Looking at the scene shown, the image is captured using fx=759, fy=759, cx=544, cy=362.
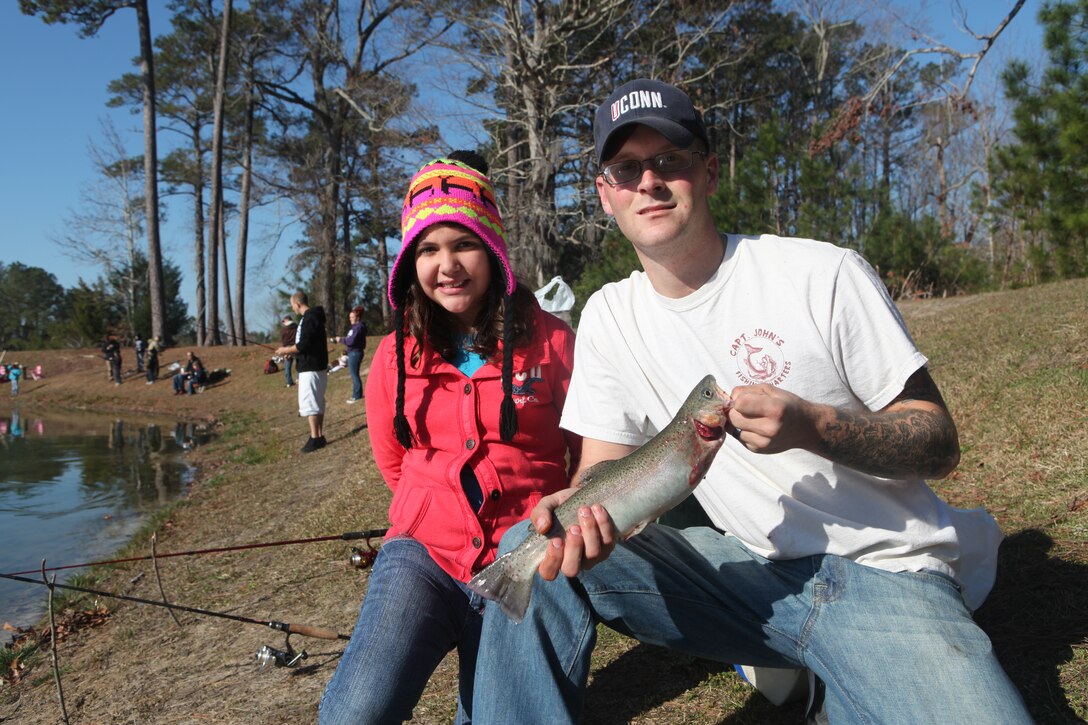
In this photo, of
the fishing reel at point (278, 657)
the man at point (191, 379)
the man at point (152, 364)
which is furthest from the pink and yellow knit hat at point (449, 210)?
the man at point (152, 364)

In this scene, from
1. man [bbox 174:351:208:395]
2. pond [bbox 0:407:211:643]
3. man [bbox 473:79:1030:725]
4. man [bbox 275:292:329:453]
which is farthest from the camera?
man [bbox 174:351:208:395]

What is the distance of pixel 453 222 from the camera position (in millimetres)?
3006

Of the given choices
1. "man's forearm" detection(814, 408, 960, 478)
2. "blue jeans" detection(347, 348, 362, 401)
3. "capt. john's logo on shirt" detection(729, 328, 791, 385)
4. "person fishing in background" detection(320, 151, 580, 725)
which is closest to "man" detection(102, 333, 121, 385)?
"blue jeans" detection(347, 348, 362, 401)

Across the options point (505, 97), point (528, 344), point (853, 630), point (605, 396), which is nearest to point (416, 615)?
point (605, 396)

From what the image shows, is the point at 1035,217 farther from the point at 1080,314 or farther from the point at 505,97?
the point at 505,97

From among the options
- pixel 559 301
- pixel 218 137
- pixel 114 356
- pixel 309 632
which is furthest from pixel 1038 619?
pixel 218 137

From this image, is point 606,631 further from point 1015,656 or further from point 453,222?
point 453,222

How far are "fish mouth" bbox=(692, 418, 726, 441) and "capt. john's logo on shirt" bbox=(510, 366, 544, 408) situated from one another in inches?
44.2

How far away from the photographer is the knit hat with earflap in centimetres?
297

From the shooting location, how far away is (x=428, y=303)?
3154 millimetres

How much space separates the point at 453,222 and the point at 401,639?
1.55 m

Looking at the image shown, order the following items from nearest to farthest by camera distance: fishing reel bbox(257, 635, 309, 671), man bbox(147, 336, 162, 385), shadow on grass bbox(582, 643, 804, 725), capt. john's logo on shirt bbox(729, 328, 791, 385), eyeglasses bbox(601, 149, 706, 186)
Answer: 1. capt. john's logo on shirt bbox(729, 328, 791, 385)
2. eyeglasses bbox(601, 149, 706, 186)
3. shadow on grass bbox(582, 643, 804, 725)
4. fishing reel bbox(257, 635, 309, 671)
5. man bbox(147, 336, 162, 385)

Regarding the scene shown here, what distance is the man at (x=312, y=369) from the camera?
11648mm

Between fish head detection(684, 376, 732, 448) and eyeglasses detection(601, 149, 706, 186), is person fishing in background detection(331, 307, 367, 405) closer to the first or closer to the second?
eyeglasses detection(601, 149, 706, 186)
